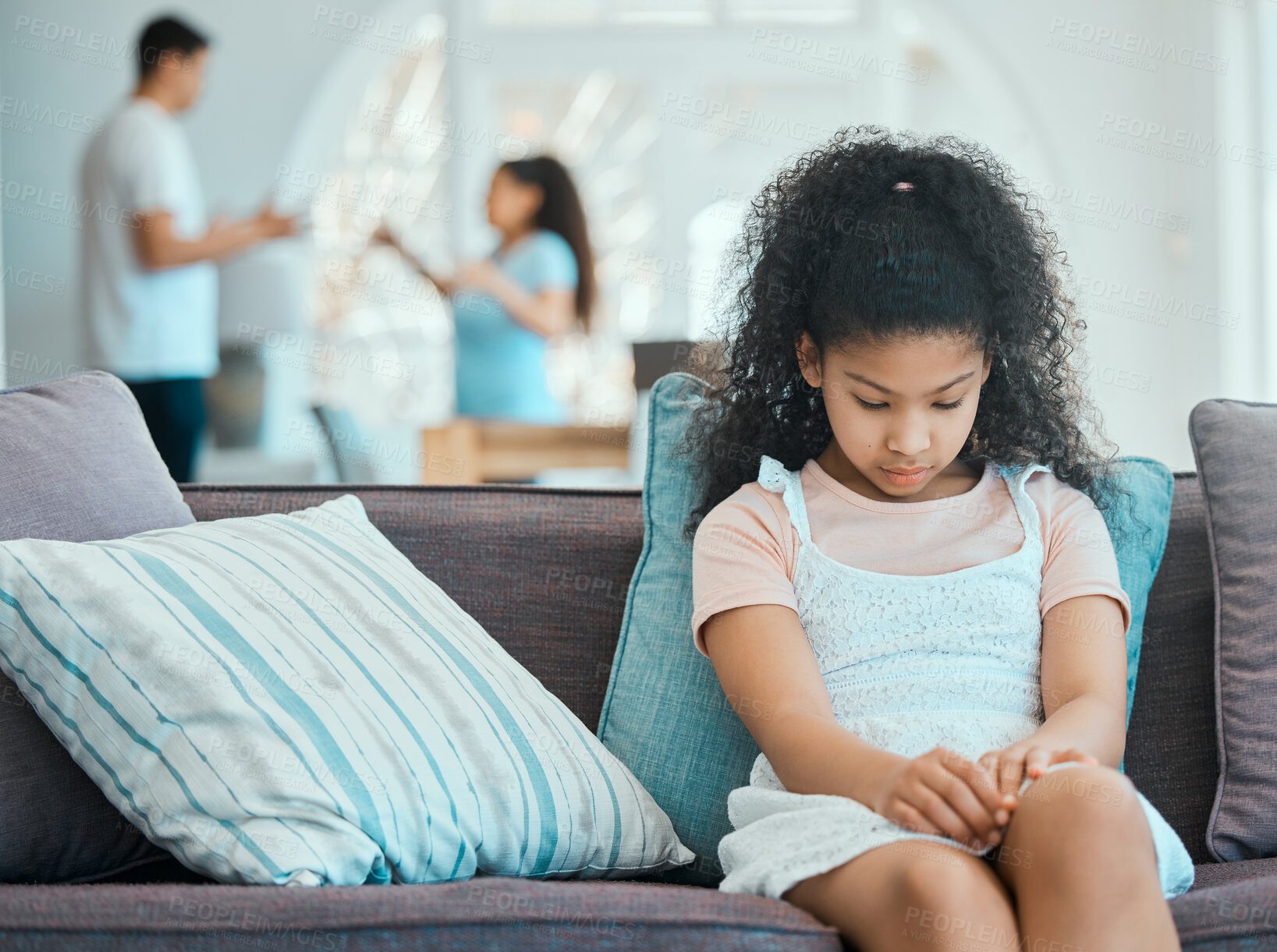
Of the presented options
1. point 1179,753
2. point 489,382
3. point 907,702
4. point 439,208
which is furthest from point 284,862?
point 439,208

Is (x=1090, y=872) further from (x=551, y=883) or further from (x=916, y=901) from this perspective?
(x=551, y=883)

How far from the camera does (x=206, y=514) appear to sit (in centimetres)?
134

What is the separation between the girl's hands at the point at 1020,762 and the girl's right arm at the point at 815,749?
33 millimetres

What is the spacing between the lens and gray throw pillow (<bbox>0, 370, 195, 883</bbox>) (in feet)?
3.17

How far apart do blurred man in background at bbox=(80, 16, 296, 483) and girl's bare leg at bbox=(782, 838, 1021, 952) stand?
249 centimetres

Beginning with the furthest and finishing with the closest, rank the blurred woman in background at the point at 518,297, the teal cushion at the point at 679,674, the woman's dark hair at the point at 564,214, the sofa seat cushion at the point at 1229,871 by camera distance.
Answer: the woman's dark hair at the point at 564,214 < the blurred woman in background at the point at 518,297 < the teal cushion at the point at 679,674 < the sofa seat cushion at the point at 1229,871

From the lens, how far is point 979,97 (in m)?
5.03

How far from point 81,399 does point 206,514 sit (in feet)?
0.63

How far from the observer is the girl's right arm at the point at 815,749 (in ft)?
2.77

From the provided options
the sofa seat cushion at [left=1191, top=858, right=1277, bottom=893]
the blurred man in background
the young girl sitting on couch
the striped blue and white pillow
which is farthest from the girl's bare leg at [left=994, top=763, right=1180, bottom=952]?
the blurred man in background

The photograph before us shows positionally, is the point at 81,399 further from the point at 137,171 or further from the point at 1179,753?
the point at 137,171

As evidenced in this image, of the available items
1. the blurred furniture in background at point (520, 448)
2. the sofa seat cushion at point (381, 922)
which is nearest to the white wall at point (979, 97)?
the blurred furniture in background at point (520, 448)

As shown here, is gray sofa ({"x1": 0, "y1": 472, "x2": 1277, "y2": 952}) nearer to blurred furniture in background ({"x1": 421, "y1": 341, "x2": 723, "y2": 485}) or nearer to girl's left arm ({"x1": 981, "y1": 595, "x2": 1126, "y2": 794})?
girl's left arm ({"x1": 981, "y1": 595, "x2": 1126, "y2": 794})

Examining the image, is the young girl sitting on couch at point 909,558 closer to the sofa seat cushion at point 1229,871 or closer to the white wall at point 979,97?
the sofa seat cushion at point 1229,871
